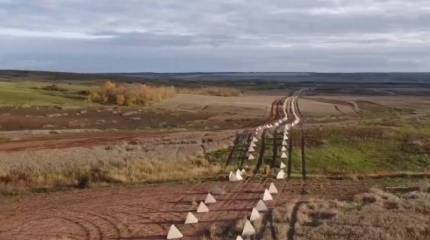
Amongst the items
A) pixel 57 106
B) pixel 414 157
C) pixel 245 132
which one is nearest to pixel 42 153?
pixel 245 132

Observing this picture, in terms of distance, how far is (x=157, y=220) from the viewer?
62.1 ft

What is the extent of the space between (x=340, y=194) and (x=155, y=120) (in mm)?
36152

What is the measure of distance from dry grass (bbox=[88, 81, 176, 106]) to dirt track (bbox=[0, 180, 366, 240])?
5504 centimetres

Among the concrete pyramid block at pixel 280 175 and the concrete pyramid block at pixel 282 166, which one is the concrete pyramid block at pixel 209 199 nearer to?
the concrete pyramid block at pixel 280 175

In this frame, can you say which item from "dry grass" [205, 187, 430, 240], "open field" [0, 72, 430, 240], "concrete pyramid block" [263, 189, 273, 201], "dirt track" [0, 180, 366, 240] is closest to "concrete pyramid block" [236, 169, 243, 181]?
"open field" [0, 72, 430, 240]

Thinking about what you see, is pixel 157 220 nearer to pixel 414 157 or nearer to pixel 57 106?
pixel 414 157

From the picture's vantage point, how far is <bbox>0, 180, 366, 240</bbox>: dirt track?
17811 mm

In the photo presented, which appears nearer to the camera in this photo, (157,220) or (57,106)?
(157,220)

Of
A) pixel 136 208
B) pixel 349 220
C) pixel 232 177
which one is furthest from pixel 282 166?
pixel 349 220

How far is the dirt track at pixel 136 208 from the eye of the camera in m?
17.8

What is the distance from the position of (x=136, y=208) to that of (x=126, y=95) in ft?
199

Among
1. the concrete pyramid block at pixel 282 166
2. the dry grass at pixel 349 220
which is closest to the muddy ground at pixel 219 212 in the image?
the dry grass at pixel 349 220

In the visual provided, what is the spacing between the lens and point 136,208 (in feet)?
68.1

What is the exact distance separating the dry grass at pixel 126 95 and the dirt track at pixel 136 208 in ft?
181
